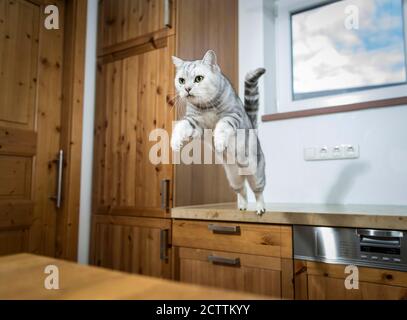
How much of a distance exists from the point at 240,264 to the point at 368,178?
0.79 m

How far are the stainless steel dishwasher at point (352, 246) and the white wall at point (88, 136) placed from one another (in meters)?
1.41

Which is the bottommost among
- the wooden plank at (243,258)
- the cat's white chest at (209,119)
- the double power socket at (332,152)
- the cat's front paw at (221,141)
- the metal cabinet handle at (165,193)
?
the wooden plank at (243,258)

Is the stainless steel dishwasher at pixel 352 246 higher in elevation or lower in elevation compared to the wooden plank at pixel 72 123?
lower

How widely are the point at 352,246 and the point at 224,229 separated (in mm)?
475

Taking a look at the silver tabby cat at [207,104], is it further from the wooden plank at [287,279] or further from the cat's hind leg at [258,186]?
the wooden plank at [287,279]

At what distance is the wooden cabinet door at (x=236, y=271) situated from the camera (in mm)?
1161

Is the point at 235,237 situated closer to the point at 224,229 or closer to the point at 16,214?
the point at 224,229

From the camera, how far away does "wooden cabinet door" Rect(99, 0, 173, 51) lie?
175 cm

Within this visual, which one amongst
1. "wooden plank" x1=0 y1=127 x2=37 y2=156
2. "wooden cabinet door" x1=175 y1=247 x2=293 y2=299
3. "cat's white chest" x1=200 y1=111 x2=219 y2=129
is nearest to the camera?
"cat's white chest" x1=200 y1=111 x2=219 y2=129

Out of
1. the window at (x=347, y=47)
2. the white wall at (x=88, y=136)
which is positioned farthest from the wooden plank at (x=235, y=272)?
the window at (x=347, y=47)

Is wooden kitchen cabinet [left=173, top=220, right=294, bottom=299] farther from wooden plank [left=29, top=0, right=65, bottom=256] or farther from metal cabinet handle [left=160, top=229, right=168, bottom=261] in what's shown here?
wooden plank [left=29, top=0, right=65, bottom=256]

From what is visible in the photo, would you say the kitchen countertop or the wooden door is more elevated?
the wooden door

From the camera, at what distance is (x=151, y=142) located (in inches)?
69.1

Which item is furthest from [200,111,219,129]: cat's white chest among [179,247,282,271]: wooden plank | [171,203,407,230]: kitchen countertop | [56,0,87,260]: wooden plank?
[56,0,87,260]: wooden plank
